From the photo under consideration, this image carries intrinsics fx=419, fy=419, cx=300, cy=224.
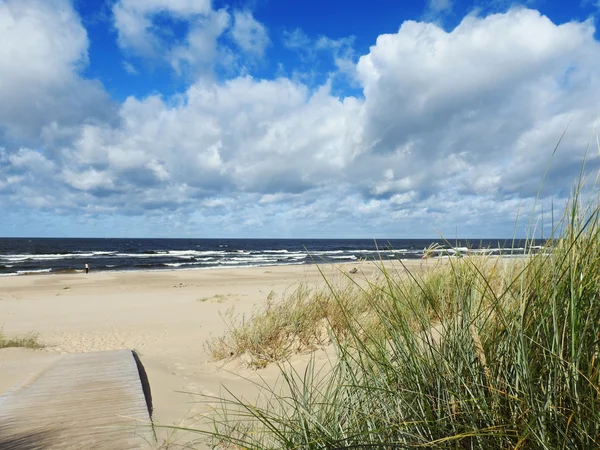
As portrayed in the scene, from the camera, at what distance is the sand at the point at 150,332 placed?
4.58m

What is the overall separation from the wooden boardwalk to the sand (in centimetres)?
23

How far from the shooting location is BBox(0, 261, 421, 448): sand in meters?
4.58

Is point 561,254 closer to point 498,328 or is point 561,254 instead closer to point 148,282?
point 498,328

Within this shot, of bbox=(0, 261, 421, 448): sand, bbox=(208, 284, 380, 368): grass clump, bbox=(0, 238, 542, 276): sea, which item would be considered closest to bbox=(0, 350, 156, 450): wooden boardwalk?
bbox=(0, 261, 421, 448): sand

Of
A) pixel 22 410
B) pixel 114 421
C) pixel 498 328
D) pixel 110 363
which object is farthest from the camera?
pixel 110 363

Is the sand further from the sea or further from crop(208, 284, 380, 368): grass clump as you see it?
the sea

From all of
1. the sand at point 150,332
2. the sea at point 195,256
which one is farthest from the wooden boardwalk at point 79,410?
the sea at point 195,256

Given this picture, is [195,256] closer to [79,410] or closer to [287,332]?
[287,332]

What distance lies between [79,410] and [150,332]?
5.59m

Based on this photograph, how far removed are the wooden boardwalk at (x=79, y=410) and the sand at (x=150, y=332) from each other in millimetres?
233

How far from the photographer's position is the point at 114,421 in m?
3.28

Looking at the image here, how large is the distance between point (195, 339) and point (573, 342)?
7160mm

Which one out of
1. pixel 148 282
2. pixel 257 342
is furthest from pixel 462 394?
pixel 148 282

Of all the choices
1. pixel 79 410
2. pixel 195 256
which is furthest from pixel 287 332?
pixel 195 256
